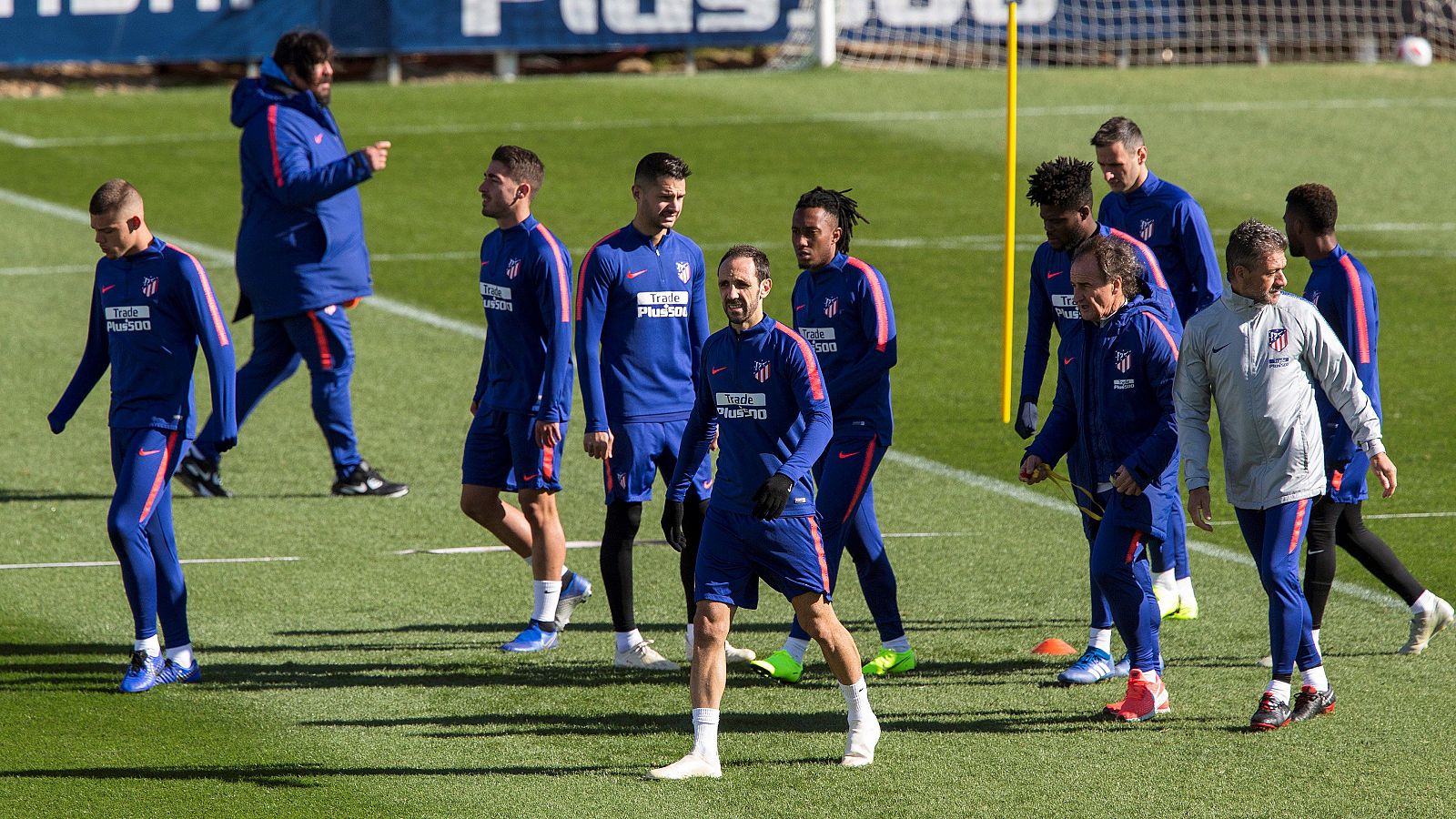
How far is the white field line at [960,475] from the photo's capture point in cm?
880

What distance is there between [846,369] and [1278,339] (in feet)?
5.76

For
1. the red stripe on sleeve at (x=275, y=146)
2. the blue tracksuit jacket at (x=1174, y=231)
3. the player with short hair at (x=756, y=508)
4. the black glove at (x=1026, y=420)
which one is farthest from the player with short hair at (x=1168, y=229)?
the red stripe on sleeve at (x=275, y=146)

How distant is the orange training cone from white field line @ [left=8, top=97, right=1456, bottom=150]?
16145 mm

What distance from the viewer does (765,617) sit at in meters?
8.72

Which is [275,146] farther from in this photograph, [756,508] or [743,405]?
[756,508]

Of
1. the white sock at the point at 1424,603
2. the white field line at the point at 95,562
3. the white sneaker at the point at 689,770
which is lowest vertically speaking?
the white sneaker at the point at 689,770

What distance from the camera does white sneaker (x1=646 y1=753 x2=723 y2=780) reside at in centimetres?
646

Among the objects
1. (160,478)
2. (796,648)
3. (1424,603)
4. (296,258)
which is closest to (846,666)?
(796,648)

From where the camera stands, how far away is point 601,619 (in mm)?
8703

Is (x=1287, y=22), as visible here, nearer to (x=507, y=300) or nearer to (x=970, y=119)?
(x=970, y=119)

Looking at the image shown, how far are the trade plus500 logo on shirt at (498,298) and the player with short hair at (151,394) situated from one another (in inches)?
45.8

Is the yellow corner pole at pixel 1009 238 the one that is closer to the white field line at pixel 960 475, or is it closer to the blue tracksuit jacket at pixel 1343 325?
the white field line at pixel 960 475

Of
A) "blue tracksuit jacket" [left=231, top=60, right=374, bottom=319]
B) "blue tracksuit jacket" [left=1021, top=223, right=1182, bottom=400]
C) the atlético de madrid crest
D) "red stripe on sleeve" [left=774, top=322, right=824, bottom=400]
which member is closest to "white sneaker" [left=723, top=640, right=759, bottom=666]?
"blue tracksuit jacket" [left=1021, top=223, right=1182, bottom=400]

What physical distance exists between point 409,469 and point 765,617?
11.6ft
